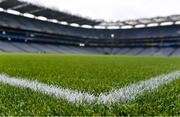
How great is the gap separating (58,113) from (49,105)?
25 cm

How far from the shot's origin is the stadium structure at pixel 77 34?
4591cm

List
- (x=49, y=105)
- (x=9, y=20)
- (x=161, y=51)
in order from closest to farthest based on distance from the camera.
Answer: (x=49, y=105), (x=9, y=20), (x=161, y=51)

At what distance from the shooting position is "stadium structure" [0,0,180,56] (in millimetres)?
45906

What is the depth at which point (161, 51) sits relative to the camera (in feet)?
176

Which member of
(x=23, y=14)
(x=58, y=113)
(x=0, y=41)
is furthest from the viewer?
(x=23, y=14)

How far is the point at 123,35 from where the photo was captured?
62.1 metres

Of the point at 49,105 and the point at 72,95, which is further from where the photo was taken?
the point at 72,95

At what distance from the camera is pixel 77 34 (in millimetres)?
60156

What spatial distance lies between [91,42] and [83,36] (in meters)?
3.41

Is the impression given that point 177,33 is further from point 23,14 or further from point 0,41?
point 0,41

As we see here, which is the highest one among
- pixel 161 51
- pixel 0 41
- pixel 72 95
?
pixel 72 95

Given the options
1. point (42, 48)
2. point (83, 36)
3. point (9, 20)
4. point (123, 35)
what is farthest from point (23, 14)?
point (123, 35)

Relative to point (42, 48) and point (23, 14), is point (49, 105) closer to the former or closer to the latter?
point (42, 48)

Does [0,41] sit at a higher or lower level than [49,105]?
lower
